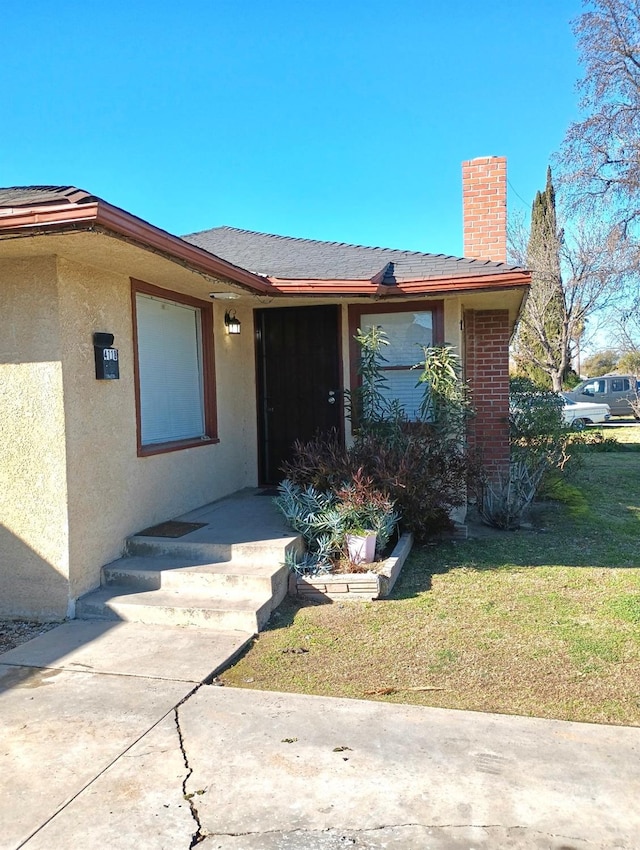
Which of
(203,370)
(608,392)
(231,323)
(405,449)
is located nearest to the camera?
(405,449)

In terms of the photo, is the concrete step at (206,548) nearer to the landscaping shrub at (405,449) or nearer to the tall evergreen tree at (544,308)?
the landscaping shrub at (405,449)

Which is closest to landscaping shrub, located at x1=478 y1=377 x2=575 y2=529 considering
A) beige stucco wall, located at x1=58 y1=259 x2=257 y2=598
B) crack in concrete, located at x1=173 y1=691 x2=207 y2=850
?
beige stucco wall, located at x1=58 y1=259 x2=257 y2=598

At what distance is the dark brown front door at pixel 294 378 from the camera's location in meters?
7.43

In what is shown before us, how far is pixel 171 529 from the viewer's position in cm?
559

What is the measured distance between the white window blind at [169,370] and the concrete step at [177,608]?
1630 millimetres

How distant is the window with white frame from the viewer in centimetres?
574

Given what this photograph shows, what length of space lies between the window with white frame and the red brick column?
127 inches

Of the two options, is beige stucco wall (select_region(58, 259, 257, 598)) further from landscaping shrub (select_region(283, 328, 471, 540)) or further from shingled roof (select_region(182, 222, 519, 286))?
shingled roof (select_region(182, 222, 519, 286))

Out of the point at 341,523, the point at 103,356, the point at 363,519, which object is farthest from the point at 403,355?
the point at 103,356

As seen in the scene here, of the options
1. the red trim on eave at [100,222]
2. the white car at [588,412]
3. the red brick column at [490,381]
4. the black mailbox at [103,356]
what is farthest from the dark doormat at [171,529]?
the white car at [588,412]

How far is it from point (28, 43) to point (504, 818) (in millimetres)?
9894

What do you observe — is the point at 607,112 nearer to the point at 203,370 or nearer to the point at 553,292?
the point at 553,292

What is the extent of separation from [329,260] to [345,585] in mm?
4513

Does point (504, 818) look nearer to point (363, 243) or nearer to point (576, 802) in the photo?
point (576, 802)
